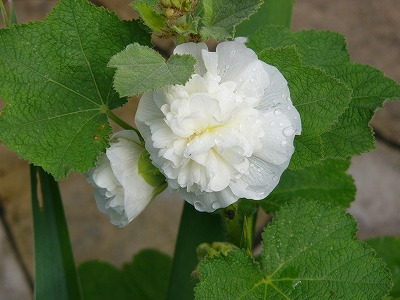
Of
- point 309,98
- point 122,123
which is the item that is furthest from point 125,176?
point 309,98

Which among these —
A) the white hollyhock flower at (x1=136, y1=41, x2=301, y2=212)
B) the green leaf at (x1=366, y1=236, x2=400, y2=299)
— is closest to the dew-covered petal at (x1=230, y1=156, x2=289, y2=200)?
the white hollyhock flower at (x1=136, y1=41, x2=301, y2=212)

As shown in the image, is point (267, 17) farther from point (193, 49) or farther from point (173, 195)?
point (173, 195)

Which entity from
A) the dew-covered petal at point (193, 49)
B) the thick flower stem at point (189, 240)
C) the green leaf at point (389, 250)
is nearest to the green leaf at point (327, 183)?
the thick flower stem at point (189, 240)

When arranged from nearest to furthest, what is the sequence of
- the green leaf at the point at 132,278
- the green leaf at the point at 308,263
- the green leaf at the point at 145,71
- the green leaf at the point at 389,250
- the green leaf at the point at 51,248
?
the green leaf at the point at 145,71 → the green leaf at the point at 308,263 → the green leaf at the point at 51,248 → the green leaf at the point at 389,250 → the green leaf at the point at 132,278

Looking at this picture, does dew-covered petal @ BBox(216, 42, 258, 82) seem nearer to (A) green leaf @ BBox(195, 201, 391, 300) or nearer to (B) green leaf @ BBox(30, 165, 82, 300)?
(A) green leaf @ BBox(195, 201, 391, 300)

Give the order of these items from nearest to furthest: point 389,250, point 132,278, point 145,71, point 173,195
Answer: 1. point 145,71
2. point 389,250
3. point 132,278
4. point 173,195

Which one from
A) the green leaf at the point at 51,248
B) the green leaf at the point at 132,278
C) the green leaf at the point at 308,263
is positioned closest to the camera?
the green leaf at the point at 308,263

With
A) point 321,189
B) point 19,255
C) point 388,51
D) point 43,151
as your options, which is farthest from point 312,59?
point 19,255

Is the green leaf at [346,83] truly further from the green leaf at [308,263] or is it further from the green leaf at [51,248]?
the green leaf at [51,248]
